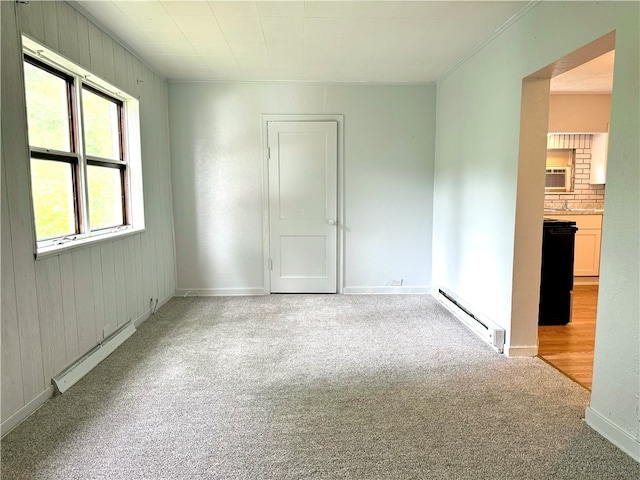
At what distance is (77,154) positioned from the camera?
288 centimetres

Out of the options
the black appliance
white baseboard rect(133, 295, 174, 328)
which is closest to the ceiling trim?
white baseboard rect(133, 295, 174, 328)

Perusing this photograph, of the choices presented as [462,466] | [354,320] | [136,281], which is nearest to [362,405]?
[462,466]

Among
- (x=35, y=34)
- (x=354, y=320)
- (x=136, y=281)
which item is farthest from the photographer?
(x=354, y=320)

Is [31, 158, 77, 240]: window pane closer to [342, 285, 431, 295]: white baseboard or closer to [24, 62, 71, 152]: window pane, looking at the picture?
[24, 62, 71, 152]: window pane

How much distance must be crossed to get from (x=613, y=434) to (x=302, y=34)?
3.34 metres

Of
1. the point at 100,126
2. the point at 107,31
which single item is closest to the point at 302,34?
the point at 107,31

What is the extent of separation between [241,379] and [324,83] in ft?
11.5

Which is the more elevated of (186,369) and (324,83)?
(324,83)

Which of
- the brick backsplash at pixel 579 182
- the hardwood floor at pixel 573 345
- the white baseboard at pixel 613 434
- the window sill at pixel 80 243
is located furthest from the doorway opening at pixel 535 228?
the window sill at pixel 80 243

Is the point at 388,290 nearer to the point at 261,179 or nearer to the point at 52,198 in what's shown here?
the point at 261,179

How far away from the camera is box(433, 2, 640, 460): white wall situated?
6.24ft

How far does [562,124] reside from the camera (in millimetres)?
5426

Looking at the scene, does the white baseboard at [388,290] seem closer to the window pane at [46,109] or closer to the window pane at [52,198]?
the window pane at [52,198]

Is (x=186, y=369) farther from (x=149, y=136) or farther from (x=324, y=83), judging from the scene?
(x=324, y=83)
